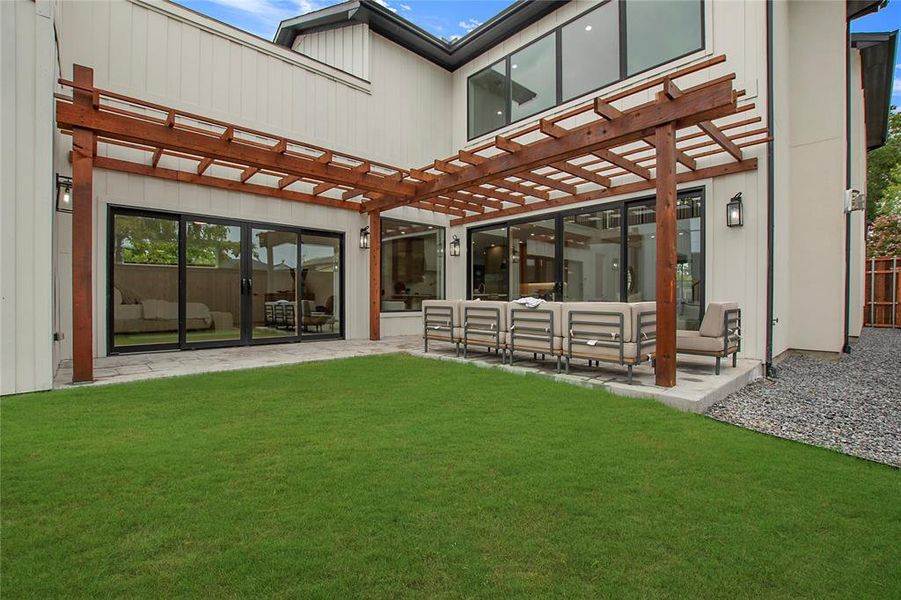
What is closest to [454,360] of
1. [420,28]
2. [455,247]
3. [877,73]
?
[455,247]

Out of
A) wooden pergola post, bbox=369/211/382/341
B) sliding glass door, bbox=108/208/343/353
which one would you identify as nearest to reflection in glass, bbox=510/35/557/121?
wooden pergola post, bbox=369/211/382/341

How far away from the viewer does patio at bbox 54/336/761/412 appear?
4312 millimetres

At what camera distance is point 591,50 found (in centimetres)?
827

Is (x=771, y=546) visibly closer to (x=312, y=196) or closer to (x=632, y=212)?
(x=632, y=212)

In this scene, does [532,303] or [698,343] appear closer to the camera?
[698,343]

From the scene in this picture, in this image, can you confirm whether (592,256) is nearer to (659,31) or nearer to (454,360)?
(454,360)

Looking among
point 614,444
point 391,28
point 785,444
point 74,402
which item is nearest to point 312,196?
point 391,28

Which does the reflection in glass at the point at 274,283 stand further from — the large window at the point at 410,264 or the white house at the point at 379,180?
the large window at the point at 410,264

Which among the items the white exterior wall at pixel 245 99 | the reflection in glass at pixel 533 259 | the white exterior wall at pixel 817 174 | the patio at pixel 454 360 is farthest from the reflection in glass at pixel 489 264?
the white exterior wall at pixel 817 174

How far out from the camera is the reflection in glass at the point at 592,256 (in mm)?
7918

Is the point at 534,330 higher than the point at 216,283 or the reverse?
the reverse

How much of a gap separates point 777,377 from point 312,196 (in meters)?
8.18

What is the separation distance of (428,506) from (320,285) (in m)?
7.40

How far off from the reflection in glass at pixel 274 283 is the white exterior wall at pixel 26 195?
149 inches
